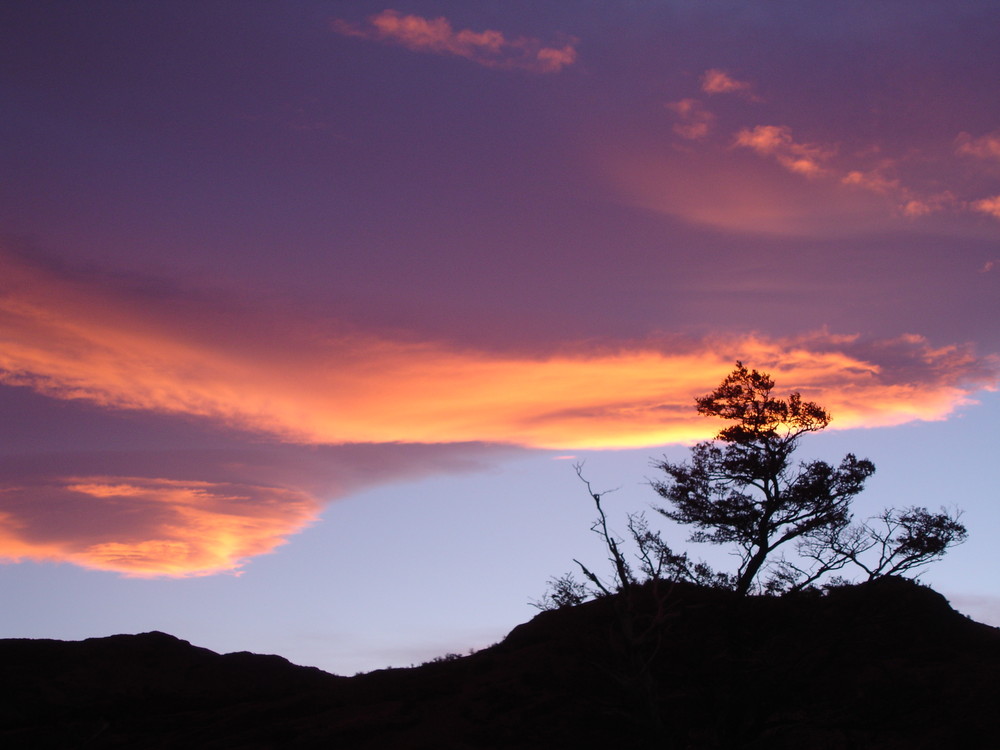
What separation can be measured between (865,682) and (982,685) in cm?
390

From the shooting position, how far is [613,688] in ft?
89.4

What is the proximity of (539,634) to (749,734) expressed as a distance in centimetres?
2320

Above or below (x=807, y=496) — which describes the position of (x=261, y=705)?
below

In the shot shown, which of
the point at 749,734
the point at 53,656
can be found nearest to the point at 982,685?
the point at 749,734

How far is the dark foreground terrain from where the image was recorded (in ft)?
74.9

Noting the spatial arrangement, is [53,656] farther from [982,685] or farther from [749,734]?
[982,685]

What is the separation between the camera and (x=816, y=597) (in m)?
23.1

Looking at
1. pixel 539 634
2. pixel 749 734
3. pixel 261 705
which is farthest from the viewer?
pixel 539 634

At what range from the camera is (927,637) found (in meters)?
34.6

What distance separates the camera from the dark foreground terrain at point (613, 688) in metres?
22.8

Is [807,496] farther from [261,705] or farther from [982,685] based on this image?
[261,705]

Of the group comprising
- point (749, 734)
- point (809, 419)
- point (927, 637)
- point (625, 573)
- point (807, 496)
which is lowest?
point (749, 734)

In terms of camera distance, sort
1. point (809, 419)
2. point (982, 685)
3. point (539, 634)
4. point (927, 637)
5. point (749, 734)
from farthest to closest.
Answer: point (539, 634) → point (927, 637) → point (982, 685) → point (809, 419) → point (749, 734)

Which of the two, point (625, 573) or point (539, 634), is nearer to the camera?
point (625, 573)
